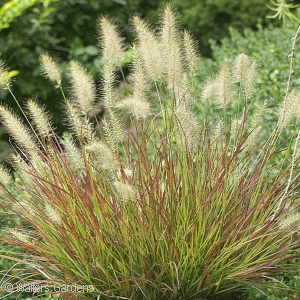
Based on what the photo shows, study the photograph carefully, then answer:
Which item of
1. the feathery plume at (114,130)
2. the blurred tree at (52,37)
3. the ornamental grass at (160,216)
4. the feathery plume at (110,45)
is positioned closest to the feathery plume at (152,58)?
the ornamental grass at (160,216)

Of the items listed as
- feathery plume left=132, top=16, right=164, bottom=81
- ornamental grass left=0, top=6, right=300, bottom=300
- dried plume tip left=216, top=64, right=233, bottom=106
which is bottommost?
ornamental grass left=0, top=6, right=300, bottom=300

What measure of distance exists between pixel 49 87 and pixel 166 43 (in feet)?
11.3

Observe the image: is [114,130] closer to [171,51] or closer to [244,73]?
[171,51]

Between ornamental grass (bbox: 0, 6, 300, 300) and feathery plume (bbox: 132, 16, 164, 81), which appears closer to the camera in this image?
ornamental grass (bbox: 0, 6, 300, 300)

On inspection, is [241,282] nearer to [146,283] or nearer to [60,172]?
[146,283]

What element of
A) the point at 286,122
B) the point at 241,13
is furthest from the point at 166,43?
the point at 241,13

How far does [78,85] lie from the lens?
2.54 metres

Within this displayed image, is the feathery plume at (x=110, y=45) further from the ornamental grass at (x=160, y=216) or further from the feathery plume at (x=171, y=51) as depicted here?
the feathery plume at (x=171, y=51)

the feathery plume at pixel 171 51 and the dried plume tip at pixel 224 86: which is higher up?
the feathery plume at pixel 171 51

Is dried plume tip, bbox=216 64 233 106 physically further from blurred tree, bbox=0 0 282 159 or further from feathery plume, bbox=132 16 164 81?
blurred tree, bbox=0 0 282 159

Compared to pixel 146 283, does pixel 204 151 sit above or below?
above

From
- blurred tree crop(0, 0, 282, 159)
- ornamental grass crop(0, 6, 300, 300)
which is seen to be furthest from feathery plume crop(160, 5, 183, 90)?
blurred tree crop(0, 0, 282, 159)

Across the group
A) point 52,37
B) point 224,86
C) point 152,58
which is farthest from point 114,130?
point 52,37

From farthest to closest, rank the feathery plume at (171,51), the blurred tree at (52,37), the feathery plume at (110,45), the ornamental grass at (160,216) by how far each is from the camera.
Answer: the blurred tree at (52,37)
the feathery plume at (110,45)
the feathery plume at (171,51)
the ornamental grass at (160,216)
